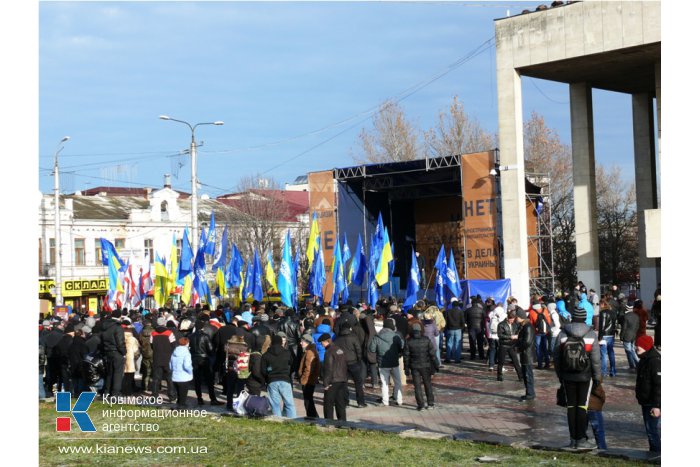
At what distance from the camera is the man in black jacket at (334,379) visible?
15406mm

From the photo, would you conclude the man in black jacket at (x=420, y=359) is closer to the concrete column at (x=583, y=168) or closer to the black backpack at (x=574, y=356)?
the black backpack at (x=574, y=356)

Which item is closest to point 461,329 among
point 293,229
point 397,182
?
point 397,182

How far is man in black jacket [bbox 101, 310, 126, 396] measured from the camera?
1891 cm

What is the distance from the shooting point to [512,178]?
115 feet

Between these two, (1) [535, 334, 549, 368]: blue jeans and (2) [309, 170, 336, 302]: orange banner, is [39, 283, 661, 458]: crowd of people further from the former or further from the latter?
(2) [309, 170, 336, 302]: orange banner

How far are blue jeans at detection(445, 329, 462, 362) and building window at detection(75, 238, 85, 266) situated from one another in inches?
1536

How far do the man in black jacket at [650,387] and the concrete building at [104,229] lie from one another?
43783 millimetres

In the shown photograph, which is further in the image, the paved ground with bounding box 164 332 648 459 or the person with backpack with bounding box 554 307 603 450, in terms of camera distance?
the paved ground with bounding box 164 332 648 459

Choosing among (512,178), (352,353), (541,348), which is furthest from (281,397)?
(512,178)

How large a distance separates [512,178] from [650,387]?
2395cm

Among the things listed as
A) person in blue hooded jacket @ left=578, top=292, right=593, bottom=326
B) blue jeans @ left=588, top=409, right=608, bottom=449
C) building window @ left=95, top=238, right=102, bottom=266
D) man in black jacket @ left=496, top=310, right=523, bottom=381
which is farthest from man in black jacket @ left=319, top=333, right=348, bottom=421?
building window @ left=95, top=238, right=102, bottom=266

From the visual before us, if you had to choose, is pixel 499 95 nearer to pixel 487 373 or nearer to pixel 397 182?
pixel 397 182

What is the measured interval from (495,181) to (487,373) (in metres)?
15.6

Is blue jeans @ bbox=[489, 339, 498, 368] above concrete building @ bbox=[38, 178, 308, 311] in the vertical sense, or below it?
below
